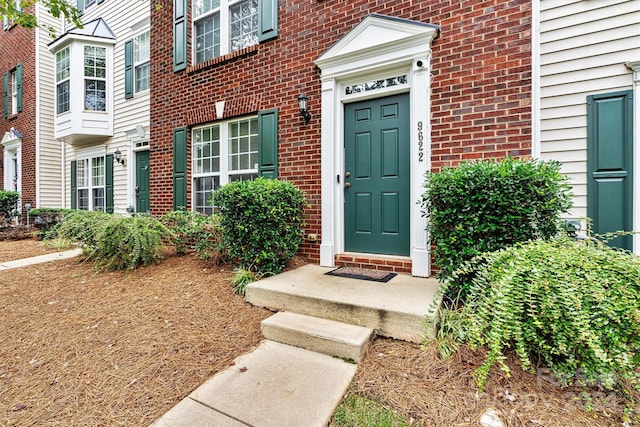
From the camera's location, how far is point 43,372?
7.30ft

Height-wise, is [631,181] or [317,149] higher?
[317,149]

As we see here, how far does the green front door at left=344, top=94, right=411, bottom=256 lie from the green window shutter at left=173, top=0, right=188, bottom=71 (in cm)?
339

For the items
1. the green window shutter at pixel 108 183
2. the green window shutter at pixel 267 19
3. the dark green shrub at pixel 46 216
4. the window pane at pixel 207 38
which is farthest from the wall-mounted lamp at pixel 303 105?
the dark green shrub at pixel 46 216

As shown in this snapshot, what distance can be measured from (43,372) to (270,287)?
5.63 ft

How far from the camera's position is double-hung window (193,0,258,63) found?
506 centimetres

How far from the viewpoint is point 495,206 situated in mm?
2557

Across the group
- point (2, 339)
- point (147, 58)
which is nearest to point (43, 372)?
point (2, 339)

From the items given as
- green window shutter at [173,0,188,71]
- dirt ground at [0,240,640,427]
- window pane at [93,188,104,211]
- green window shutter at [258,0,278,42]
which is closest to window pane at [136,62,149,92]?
green window shutter at [173,0,188,71]

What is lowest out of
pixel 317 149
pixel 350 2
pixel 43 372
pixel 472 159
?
Result: pixel 43 372

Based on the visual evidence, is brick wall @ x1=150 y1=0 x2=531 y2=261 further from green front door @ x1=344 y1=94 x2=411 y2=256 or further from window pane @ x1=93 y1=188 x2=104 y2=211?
window pane @ x1=93 y1=188 x2=104 y2=211

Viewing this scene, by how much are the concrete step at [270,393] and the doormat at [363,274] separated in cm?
127

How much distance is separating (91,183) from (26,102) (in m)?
4.28

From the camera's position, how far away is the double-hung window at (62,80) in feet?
27.4

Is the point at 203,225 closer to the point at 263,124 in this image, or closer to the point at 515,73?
the point at 263,124
